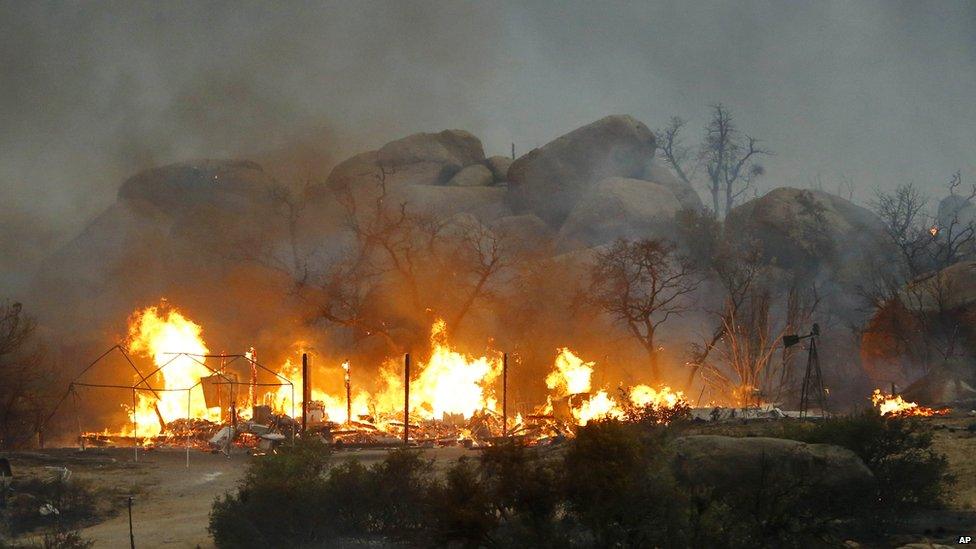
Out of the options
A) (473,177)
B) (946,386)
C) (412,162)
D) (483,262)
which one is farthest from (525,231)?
(946,386)

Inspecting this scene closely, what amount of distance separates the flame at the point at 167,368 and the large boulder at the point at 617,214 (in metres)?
24.6

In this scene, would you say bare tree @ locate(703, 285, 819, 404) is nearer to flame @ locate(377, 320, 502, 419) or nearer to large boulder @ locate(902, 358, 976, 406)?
large boulder @ locate(902, 358, 976, 406)

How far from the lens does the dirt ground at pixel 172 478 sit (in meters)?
18.3

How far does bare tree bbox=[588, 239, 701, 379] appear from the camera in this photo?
1721 inches

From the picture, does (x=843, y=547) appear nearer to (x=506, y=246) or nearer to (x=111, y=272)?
(x=506, y=246)

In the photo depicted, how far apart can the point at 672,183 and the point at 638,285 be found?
21579 millimetres

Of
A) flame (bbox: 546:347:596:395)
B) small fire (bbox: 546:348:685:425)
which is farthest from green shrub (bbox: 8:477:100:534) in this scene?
flame (bbox: 546:347:596:395)

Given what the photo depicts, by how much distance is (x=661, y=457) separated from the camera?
517 inches

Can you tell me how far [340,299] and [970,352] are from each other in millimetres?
29969

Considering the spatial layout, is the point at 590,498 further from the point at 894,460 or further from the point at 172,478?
the point at 172,478

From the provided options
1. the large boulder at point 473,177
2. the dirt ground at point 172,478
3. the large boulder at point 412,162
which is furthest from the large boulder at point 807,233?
the dirt ground at point 172,478

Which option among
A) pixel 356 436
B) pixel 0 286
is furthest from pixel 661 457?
pixel 0 286

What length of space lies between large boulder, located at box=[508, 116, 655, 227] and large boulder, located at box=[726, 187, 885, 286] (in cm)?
1025

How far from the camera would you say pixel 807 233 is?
58.4 metres
